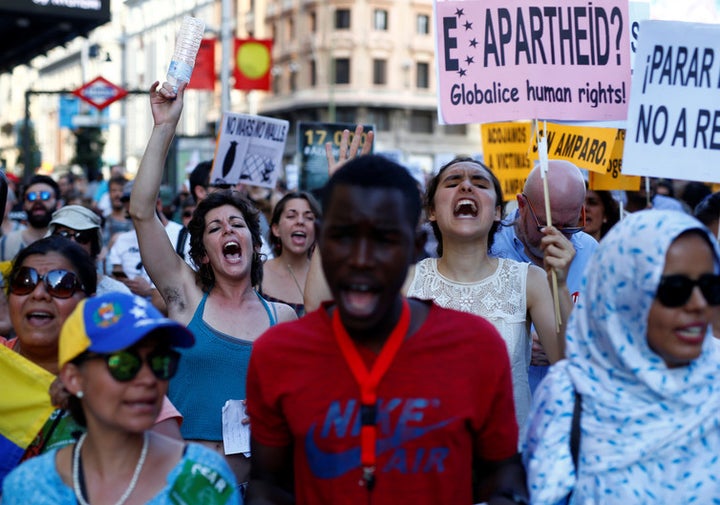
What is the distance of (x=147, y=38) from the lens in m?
77.0

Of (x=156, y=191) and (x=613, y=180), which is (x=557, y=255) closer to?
(x=156, y=191)

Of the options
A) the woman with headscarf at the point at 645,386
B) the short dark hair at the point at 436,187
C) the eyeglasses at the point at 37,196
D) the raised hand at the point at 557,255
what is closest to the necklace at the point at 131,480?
the woman with headscarf at the point at 645,386

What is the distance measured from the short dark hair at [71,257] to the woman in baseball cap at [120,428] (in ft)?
→ 3.81

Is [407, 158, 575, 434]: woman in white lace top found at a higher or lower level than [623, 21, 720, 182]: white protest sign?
lower

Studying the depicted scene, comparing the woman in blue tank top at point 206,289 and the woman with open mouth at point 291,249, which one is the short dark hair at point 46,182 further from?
the woman in blue tank top at point 206,289

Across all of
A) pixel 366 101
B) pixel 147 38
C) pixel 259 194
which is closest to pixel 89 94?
pixel 259 194

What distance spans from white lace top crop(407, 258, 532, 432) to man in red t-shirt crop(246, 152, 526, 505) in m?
1.35

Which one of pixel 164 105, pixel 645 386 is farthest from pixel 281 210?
pixel 645 386

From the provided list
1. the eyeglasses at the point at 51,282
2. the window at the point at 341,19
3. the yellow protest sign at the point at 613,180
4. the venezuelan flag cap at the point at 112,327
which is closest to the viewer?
the venezuelan flag cap at the point at 112,327

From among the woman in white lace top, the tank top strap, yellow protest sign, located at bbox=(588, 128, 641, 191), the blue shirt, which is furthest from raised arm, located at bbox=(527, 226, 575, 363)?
yellow protest sign, located at bbox=(588, 128, 641, 191)

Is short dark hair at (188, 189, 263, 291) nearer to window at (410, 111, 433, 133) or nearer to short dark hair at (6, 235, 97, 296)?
short dark hair at (6, 235, 97, 296)

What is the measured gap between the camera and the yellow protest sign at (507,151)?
988 centimetres

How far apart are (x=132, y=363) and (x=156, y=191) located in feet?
5.31

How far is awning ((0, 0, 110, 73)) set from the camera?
714 inches
